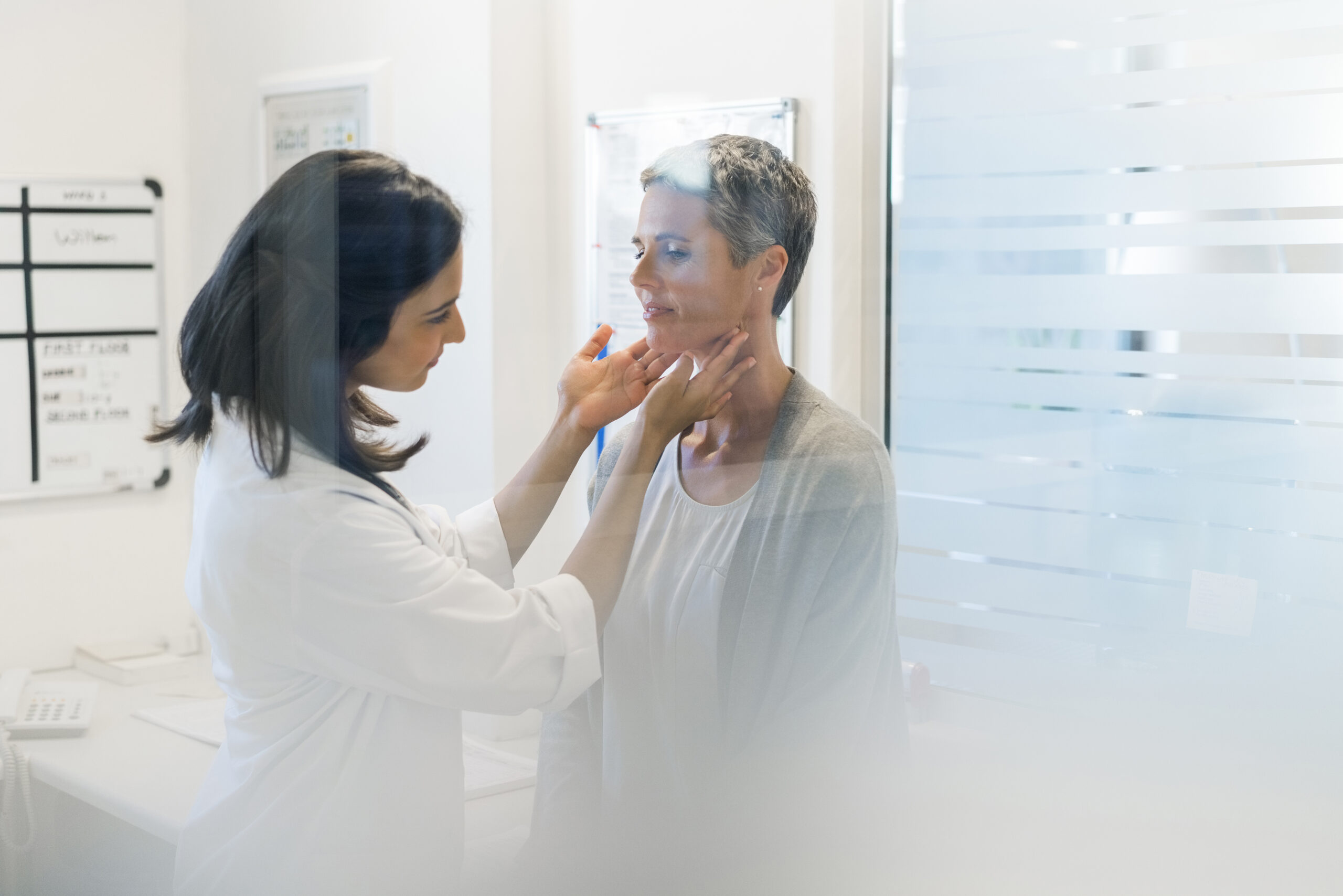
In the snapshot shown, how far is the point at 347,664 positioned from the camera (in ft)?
2.94

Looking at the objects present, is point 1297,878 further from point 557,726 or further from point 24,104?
point 24,104

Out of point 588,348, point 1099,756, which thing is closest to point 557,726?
point 588,348

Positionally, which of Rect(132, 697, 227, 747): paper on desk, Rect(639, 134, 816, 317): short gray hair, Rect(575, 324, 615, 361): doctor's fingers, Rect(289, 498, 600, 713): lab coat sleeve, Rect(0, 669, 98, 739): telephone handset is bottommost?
Rect(132, 697, 227, 747): paper on desk

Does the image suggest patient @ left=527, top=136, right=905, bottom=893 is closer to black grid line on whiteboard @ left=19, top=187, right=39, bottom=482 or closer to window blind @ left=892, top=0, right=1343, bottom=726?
window blind @ left=892, top=0, right=1343, bottom=726

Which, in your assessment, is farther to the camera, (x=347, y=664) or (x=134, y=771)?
(x=134, y=771)

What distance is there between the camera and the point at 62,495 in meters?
0.97

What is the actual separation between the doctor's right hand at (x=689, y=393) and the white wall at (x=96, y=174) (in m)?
0.46

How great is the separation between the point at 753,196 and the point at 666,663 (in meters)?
0.43

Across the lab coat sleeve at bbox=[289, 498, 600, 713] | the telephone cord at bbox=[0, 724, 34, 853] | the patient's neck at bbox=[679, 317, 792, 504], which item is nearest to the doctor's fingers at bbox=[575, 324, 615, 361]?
the patient's neck at bbox=[679, 317, 792, 504]

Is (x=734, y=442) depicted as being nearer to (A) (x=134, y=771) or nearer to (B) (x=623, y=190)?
(B) (x=623, y=190)

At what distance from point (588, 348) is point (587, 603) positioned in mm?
235

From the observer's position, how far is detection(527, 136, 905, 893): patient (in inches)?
36.0

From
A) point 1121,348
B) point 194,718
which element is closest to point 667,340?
point 1121,348

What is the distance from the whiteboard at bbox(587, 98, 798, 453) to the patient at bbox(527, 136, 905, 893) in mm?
12
